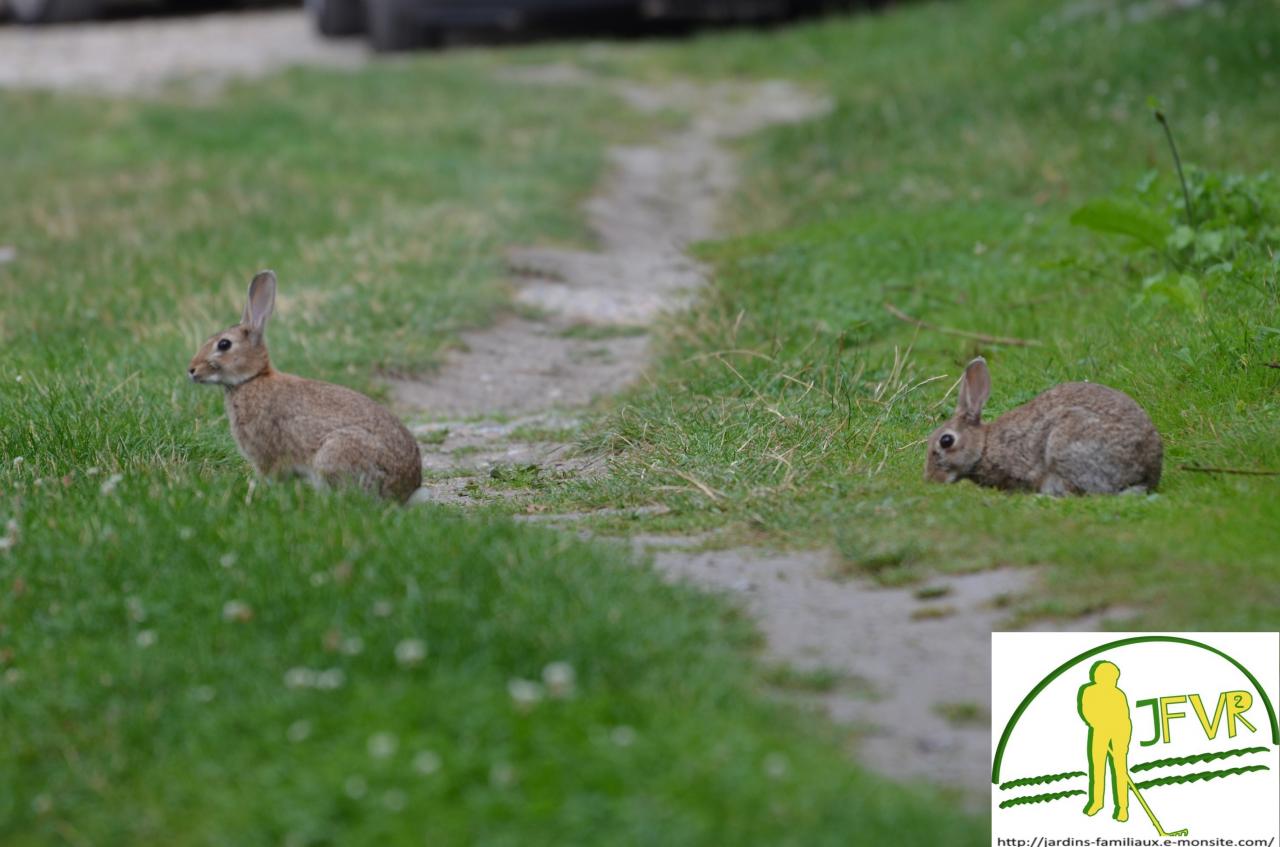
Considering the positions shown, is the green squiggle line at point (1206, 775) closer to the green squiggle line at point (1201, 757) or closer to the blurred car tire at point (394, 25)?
the green squiggle line at point (1201, 757)

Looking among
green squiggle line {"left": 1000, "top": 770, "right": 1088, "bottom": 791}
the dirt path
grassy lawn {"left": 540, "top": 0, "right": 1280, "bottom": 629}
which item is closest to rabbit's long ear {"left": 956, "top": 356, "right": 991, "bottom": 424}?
grassy lawn {"left": 540, "top": 0, "right": 1280, "bottom": 629}

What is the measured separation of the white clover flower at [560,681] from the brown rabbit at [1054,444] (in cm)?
255

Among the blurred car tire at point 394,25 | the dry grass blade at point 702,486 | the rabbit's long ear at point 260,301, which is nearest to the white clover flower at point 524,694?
the dry grass blade at point 702,486

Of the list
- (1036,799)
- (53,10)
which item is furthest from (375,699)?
(53,10)

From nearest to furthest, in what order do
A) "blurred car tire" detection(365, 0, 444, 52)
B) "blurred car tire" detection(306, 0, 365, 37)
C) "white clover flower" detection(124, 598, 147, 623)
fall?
"white clover flower" detection(124, 598, 147, 623), "blurred car tire" detection(365, 0, 444, 52), "blurred car tire" detection(306, 0, 365, 37)

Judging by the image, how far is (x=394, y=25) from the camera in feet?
69.9

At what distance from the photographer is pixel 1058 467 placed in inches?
249

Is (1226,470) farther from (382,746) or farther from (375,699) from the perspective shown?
(382,746)

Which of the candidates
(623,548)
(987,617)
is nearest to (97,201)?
(623,548)

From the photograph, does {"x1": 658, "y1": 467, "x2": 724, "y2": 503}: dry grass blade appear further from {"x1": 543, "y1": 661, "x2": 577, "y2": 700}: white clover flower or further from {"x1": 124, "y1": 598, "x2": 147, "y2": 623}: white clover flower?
{"x1": 124, "y1": 598, "x2": 147, "y2": 623}: white clover flower

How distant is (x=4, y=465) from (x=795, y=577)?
3.45m

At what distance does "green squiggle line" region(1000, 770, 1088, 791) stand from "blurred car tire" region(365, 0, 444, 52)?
18.1 metres

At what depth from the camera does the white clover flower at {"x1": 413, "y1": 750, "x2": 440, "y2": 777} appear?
394 cm

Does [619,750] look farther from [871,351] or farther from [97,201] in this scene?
[97,201]
